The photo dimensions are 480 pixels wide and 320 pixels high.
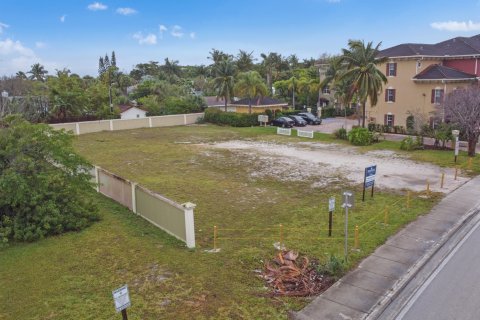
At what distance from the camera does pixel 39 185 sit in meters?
14.0

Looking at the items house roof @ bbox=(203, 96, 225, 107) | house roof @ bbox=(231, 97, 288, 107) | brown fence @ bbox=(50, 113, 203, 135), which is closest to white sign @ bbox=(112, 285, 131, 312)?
brown fence @ bbox=(50, 113, 203, 135)

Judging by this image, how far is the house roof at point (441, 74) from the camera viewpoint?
36500mm

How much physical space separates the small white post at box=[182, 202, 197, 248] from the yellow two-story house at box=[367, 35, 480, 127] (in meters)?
28.4

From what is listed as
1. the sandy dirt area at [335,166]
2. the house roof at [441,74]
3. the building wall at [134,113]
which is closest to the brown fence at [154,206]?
the sandy dirt area at [335,166]

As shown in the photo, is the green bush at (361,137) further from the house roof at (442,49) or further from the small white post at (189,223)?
the small white post at (189,223)

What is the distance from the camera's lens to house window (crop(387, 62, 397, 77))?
4138 centimetres

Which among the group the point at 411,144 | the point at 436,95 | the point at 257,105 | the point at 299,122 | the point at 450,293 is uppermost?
the point at 436,95

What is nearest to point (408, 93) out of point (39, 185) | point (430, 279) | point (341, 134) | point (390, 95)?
point (390, 95)

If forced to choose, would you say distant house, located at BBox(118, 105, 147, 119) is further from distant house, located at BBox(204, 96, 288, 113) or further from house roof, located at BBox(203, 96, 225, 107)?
house roof, located at BBox(203, 96, 225, 107)

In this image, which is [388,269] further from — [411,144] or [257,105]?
[257,105]

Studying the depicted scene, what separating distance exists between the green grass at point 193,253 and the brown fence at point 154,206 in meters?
0.33

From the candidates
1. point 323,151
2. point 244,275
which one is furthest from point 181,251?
point 323,151

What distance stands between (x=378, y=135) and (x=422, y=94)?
287 inches

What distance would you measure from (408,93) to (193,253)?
34.9 m
